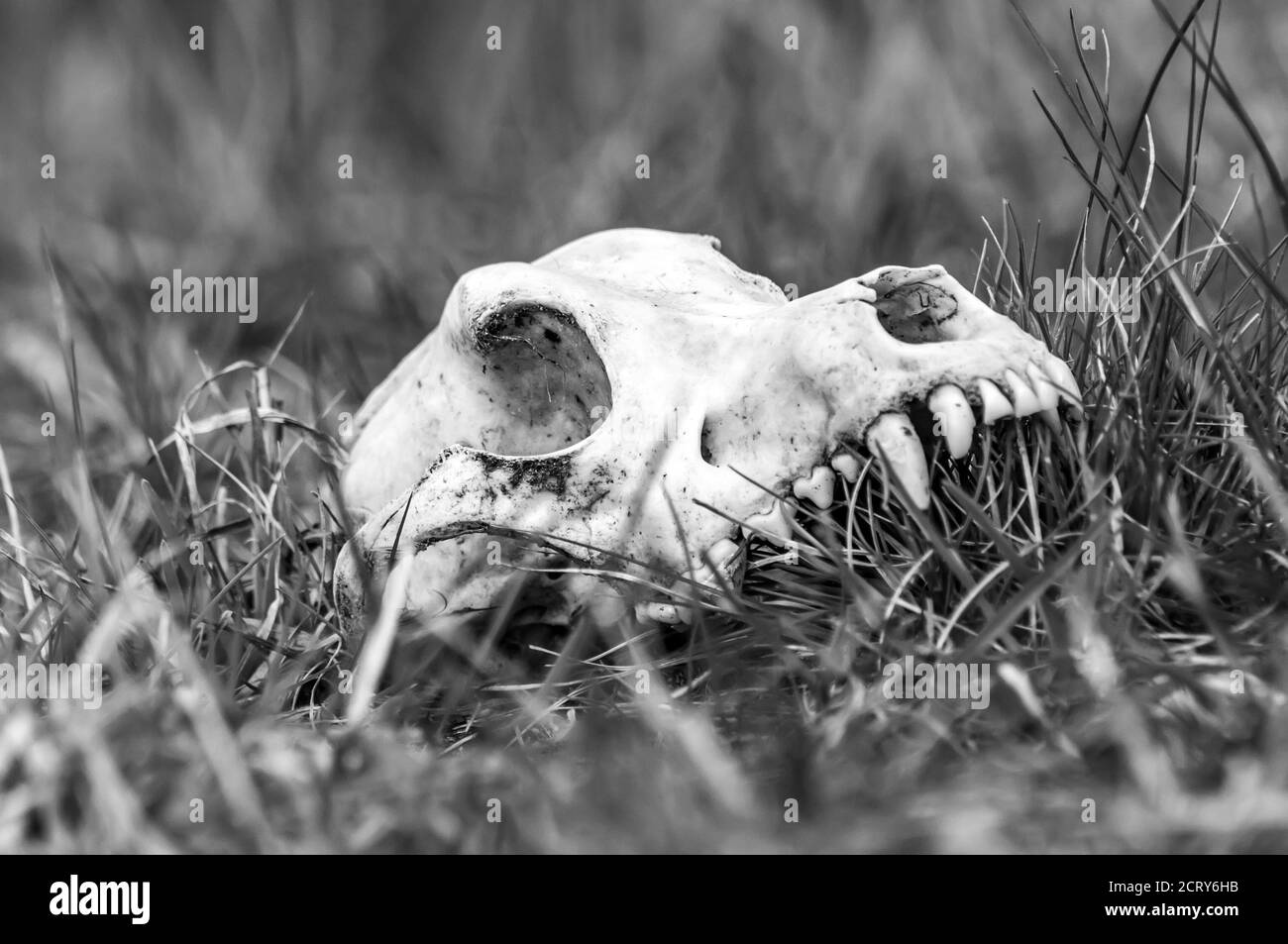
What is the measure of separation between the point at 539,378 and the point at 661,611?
0.51 meters

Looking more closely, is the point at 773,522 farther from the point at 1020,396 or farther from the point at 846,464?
the point at 1020,396

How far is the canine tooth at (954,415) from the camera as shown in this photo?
1862 mm

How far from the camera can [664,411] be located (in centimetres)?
205

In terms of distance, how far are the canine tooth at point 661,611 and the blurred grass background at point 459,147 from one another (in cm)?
143

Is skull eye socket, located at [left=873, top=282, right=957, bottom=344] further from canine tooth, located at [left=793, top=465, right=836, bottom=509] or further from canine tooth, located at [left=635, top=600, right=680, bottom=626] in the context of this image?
canine tooth, located at [left=635, top=600, right=680, bottom=626]

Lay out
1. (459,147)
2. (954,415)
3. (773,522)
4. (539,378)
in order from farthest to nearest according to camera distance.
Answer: (459,147)
(539,378)
(773,522)
(954,415)

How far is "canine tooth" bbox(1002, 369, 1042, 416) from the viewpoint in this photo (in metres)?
1.89

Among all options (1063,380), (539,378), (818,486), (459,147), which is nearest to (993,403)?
(1063,380)

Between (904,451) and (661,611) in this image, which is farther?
(661,611)

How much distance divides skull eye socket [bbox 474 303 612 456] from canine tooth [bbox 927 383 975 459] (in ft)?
1.85

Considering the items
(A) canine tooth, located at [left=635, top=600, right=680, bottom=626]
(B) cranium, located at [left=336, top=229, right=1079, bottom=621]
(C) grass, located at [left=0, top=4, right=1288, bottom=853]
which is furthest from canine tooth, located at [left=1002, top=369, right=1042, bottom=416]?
(A) canine tooth, located at [left=635, top=600, right=680, bottom=626]

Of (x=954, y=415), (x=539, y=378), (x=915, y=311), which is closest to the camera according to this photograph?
(x=954, y=415)

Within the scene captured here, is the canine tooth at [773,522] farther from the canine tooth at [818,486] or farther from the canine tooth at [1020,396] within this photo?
the canine tooth at [1020,396]
